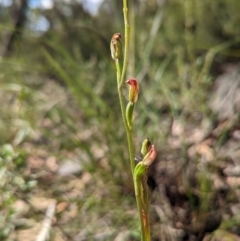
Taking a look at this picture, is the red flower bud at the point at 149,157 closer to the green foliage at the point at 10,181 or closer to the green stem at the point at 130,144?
the green stem at the point at 130,144

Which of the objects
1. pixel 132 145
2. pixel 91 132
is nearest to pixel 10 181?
pixel 132 145

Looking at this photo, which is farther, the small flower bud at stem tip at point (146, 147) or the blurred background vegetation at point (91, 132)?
the blurred background vegetation at point (91, 132)

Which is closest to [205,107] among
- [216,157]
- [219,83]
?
[216,157]

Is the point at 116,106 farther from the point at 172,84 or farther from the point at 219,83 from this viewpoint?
the point at 219,83

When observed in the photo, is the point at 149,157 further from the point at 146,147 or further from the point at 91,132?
the point at 91,132

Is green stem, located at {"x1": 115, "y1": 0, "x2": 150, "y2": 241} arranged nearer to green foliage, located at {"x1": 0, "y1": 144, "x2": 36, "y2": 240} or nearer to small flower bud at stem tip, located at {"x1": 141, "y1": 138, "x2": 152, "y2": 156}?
small flower bud at stem tip, located at {"x1": 141, "y1": 138, "x2": 152, "y2": 156}

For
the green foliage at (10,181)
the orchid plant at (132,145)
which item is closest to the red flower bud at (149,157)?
the orchid plant at (132,145)

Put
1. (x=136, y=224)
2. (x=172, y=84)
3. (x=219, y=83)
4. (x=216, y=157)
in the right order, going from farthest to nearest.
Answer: (x=219, y=83), (x=172, y=84), (x=216, y=157), (x=136, y=224)

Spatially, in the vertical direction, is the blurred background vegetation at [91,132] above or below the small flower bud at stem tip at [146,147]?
above

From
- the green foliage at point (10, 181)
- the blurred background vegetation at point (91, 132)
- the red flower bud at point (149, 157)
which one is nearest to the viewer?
the red flower bud at point (149, 157)

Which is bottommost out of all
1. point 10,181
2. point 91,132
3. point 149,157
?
point 149,157

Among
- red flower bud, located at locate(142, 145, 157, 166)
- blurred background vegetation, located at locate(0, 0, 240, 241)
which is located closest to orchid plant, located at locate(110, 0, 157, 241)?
red flower bud, located at locate(142, 145, 157, 166)
